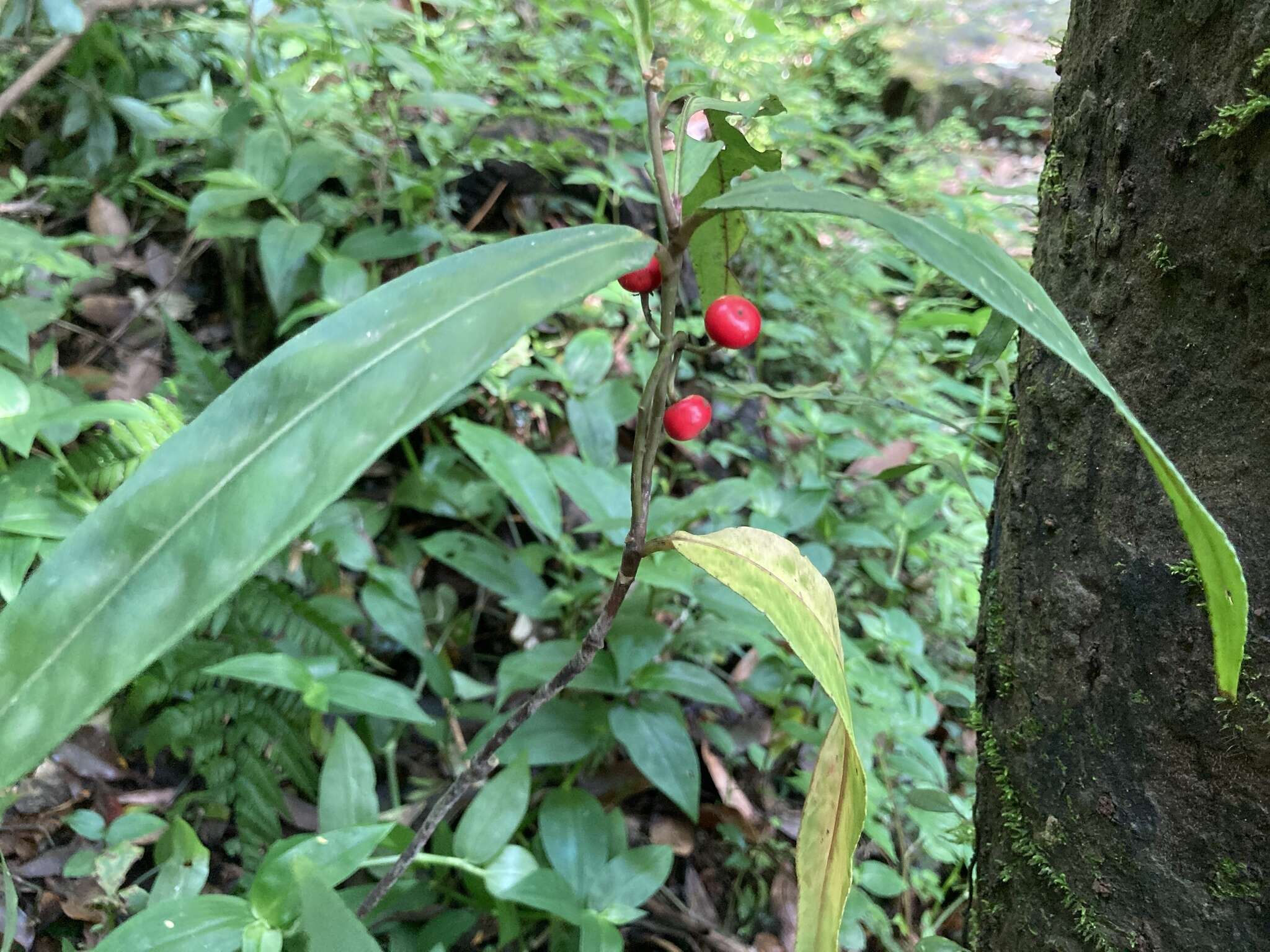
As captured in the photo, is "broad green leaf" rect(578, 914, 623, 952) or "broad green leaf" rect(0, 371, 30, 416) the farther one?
"broad green leaf" rect(0, 371, 30, 416)

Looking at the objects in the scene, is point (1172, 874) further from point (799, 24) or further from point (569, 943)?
point (799, 24)

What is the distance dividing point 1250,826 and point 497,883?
2.29ft

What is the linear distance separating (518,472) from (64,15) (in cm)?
119

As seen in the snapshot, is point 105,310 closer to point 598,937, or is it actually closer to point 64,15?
point 64,15

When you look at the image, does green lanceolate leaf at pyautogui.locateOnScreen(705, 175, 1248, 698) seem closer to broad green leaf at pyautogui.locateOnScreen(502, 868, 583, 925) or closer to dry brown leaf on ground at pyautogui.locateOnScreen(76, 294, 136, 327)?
broad green leaf at pyautogui.locateOnScreen(502, 868, 583, 925)

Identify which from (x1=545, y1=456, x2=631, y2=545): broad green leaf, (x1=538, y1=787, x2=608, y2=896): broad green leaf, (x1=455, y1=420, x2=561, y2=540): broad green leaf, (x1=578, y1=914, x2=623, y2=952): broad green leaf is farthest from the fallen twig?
(x1=578, y1=914, x2=623, y2=952): broad green leaf

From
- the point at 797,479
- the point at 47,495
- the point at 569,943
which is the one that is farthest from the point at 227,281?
the point at 569,943

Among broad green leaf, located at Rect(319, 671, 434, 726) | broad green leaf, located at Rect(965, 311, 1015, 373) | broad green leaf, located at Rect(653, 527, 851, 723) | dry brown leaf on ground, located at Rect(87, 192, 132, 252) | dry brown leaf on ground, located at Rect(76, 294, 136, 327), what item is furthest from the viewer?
dry brown leaf on ground, located at Rect(87, 192, 132, 252)

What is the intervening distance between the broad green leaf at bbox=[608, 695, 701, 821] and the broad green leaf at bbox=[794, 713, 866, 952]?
0.44 m

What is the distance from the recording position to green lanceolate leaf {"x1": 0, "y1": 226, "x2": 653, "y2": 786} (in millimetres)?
270

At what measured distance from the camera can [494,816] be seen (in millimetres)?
827

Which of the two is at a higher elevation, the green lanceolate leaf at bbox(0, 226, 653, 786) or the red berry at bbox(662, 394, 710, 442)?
the green lanceolate leaf at bbox(0, 226, 653, 786)

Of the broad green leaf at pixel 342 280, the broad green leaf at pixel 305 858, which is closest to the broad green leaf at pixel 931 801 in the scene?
the broad green leaf at pixel 305 858

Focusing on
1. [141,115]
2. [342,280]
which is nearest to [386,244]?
[342,280]
